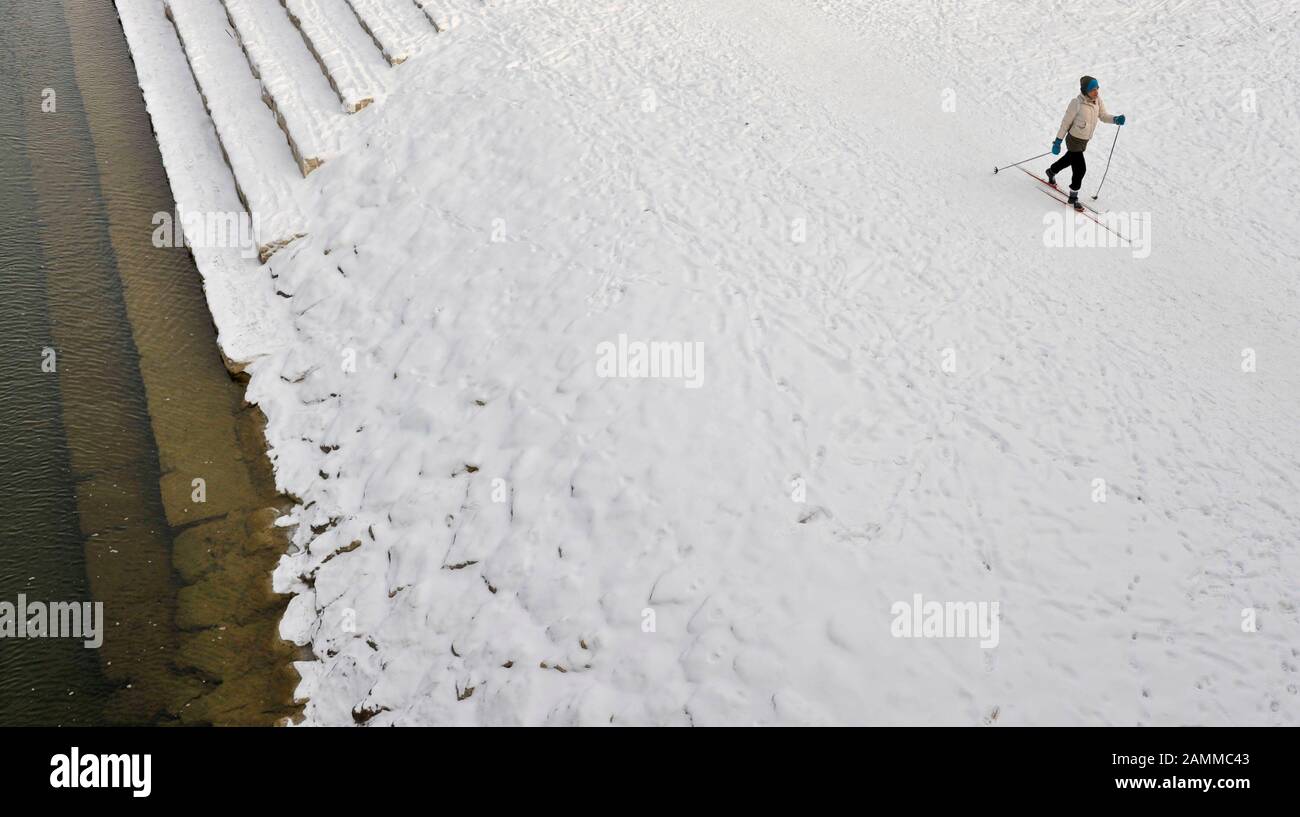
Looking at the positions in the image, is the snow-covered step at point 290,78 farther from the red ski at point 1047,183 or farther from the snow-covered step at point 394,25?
the red ski at point 1047,183

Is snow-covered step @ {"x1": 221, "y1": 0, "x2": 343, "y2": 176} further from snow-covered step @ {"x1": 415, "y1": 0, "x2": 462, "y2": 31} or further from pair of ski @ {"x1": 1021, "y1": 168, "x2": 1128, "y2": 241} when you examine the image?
pair of ski @ {"x1": 1021, "y1": 168, "x2": 1128, "y2": 241}

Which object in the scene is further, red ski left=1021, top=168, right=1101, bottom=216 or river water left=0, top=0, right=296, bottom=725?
red ski left=1021, top=168, right=1101, bottom=216

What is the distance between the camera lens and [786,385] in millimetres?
8203

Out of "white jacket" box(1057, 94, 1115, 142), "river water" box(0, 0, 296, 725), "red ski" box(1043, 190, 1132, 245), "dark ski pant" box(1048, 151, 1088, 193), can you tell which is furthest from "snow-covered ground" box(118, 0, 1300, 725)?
"white jacket" box(1057, 94, 1115, 142)

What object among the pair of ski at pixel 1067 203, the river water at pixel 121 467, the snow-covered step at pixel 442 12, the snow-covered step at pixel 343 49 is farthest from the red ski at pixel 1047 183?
the river water at pixel 121 467

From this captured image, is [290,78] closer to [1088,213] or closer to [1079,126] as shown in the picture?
[1079,126]

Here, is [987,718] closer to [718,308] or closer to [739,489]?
[739,489]

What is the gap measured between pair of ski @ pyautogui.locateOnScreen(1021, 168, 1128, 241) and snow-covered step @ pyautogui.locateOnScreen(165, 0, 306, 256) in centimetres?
916

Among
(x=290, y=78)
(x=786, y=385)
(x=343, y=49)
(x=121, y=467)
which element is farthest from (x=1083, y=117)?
(x=290, y=78)

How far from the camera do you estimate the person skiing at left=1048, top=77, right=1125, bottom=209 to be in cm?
1001

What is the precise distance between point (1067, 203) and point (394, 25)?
10.2 m

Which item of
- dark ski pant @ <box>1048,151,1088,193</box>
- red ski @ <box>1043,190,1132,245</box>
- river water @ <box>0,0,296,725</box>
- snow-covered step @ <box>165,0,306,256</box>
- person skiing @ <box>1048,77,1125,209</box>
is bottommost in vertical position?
river water @ <box>0,0,296,725</box>

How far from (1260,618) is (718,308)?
505cm

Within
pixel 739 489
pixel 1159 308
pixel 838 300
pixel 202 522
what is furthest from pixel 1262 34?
pixel 202 522
